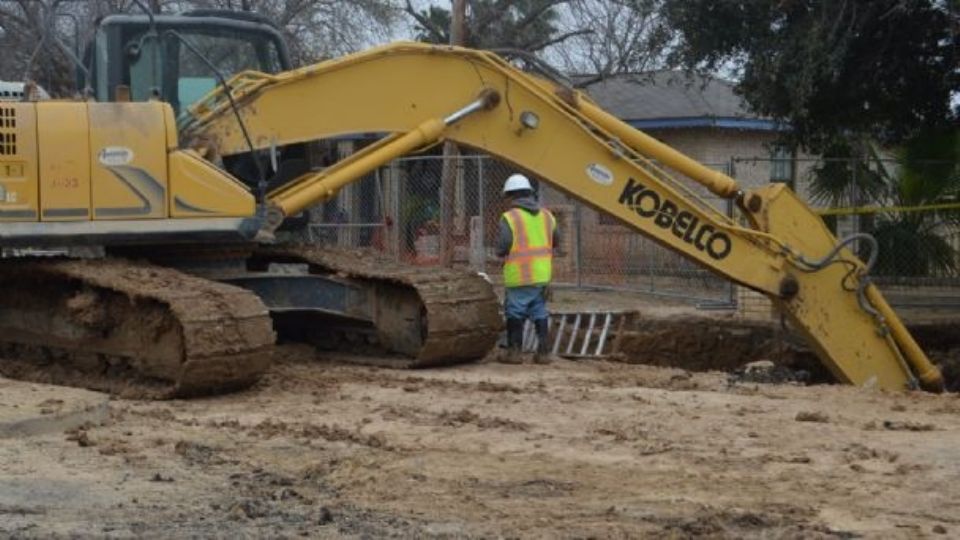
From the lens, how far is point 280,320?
43.5 feet

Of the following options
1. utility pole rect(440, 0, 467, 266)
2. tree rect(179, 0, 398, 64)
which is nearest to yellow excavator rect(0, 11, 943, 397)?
utility pole rect(440, 0, 467, 266)

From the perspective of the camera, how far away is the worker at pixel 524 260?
13227 millimetres

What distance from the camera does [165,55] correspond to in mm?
12070

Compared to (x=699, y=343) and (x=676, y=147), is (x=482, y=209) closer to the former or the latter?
(x=699, y=343)

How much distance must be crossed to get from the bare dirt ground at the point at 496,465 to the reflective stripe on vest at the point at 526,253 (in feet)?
7.08

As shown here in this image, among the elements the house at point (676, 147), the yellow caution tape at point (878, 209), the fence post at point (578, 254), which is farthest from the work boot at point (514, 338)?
the fence post at point (578, 254)

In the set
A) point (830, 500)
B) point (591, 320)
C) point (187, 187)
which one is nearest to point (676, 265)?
point (591, 320)

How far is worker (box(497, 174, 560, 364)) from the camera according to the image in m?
13.2

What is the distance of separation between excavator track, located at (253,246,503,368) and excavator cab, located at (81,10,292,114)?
171cm

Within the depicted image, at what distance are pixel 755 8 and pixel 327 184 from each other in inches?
308

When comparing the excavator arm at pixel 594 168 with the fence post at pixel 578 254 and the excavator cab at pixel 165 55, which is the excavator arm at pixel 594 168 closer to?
the excavator cab at pixel 165 55

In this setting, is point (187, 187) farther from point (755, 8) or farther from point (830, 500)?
point (755, 8)

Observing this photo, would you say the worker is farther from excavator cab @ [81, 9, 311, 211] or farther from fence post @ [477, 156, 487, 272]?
fence post @ [477, 156, 487, 272]

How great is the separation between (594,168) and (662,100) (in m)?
22.6
